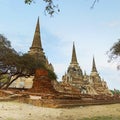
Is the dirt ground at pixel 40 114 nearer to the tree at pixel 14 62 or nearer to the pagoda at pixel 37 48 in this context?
the tree at pixel 14 62

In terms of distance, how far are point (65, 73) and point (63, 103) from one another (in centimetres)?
6170

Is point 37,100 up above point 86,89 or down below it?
below

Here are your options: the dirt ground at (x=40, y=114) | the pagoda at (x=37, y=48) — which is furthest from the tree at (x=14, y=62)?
the pagoda at (x=37, y=48)

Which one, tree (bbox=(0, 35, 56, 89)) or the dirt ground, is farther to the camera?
tree (bbox=(0, 35, 56, 89))

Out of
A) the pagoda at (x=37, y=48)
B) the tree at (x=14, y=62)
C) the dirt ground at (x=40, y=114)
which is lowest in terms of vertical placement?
the dirt ground at (x=40, y=114)

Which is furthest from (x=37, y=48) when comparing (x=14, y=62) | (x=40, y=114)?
(x=40, y=114)

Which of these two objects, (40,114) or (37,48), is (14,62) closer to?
(40,114)

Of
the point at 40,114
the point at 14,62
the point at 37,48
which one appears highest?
the point at 37,48

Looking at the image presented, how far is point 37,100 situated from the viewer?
17.0 metres

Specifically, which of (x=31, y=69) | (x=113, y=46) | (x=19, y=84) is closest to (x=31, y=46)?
(x=19, y=84)

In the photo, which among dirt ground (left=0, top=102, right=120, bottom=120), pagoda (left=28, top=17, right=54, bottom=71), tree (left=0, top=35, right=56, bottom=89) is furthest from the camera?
pagoda (left=28, top=17, right=54, bottom=71)

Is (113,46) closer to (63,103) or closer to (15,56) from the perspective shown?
(63,103)

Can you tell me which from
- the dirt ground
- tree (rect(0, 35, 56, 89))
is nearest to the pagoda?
tree (rect(0, 35, 56, 89))

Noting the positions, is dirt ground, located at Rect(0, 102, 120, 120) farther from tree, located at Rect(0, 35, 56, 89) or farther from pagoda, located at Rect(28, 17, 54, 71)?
pagoda, located at Rect(28, 17, 54, 71)
